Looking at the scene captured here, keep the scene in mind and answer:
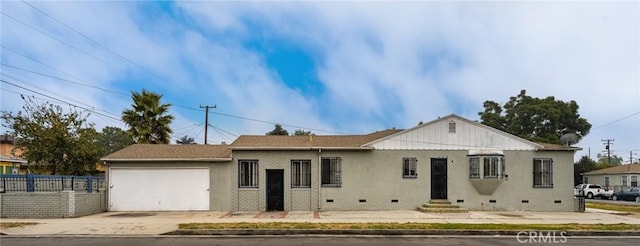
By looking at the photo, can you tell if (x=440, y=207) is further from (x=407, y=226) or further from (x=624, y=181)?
(x=624, y=181)

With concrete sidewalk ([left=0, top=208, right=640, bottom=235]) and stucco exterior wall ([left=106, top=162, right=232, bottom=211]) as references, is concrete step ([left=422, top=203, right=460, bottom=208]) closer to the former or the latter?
concrete sidewalk ([left=0, top=208, right=640, bottom=235])

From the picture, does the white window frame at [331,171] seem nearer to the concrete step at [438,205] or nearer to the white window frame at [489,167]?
the concrete step at [438,205]

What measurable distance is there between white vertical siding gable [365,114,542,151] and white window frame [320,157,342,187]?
5.69 ft

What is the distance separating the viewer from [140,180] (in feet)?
71.6

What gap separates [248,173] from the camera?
21.9m

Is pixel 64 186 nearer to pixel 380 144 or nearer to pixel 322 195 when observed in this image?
pixel 322 195

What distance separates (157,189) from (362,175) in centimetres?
874

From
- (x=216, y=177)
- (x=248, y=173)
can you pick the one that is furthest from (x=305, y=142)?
(x=216, y=177)

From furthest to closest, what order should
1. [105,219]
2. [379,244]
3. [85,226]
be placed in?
[105,219]
[85,226]
[379,244]

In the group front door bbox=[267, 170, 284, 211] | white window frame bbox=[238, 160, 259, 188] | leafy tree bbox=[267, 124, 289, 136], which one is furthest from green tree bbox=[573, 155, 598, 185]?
white window frame bbox=[238, 160, 259, 188]

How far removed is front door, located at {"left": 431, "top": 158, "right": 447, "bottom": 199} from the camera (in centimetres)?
2214

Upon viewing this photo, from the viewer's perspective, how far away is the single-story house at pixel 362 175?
71.4ft

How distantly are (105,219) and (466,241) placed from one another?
12198 millimetres

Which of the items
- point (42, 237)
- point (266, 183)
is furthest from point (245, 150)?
point (42, 237)
